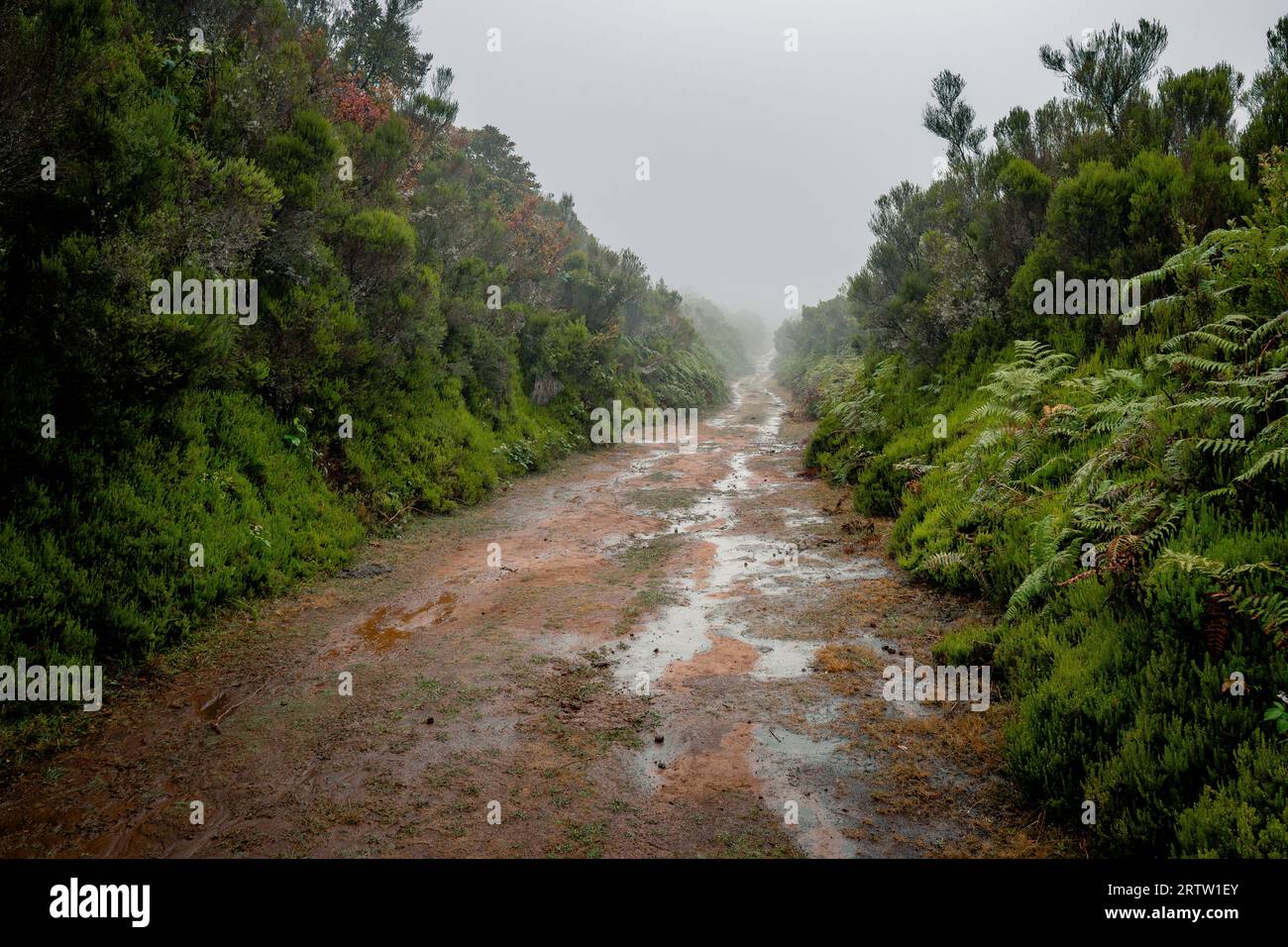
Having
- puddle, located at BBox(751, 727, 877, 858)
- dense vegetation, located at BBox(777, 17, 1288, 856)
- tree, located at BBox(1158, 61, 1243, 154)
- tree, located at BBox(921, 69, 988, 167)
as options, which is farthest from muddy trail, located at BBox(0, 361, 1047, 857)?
tree, located at BBox(921, 69, 988, 167)

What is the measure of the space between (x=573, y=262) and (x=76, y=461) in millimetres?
20227

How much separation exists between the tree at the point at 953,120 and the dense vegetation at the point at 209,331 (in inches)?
515

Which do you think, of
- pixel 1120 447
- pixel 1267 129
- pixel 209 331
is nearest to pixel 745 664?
pixel 1120 447

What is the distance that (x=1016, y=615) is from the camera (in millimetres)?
5273

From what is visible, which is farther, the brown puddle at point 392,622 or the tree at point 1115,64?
the tree at point 1115,64

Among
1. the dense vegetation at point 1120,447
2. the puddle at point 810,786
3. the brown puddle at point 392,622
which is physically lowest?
the puddle at point 810,786

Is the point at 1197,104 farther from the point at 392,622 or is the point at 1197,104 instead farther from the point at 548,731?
the point at 392,622

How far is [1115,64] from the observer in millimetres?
12125

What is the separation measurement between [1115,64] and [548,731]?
51.6 feet

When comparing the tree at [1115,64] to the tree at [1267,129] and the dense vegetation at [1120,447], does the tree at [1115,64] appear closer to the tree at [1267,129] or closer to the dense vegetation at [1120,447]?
the dense vegetation at [1120,447]

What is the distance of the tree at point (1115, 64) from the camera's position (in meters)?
11.8

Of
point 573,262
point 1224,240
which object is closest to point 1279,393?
point 1224,240

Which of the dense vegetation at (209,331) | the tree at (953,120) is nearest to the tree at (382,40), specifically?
the dense vegetation at (209,331)
